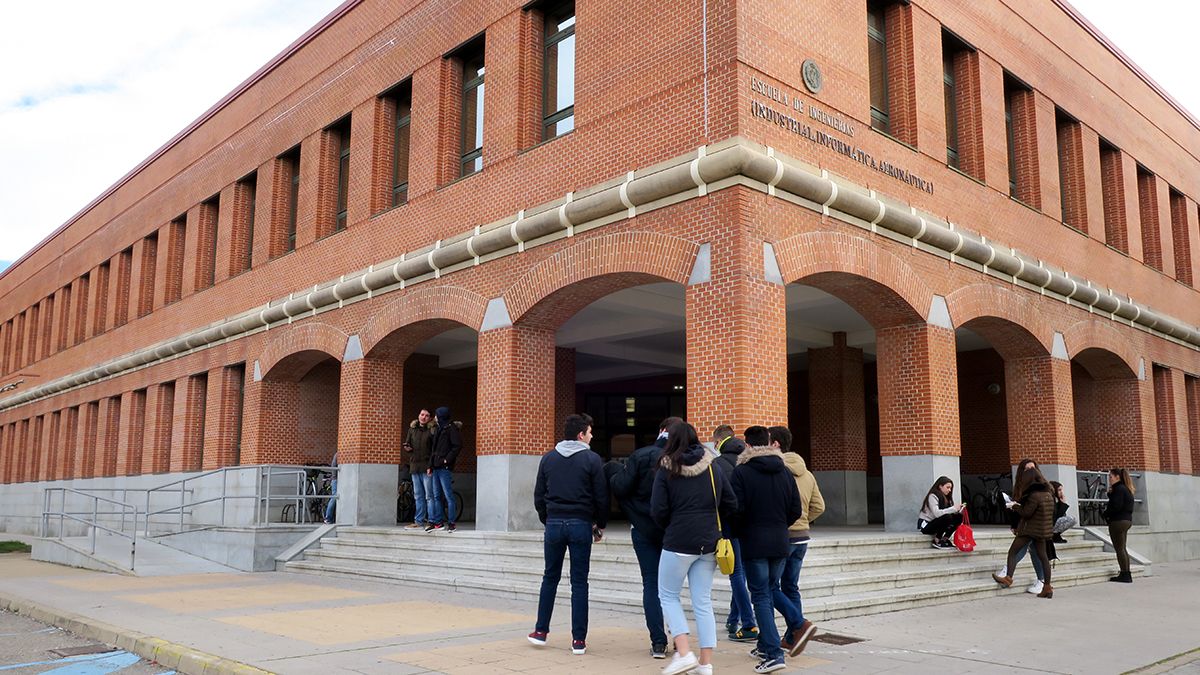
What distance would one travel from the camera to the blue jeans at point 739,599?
25.1 feet

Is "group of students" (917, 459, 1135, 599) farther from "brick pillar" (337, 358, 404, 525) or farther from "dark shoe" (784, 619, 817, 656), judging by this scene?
"brick pillar" (337, 358, 404, 525)

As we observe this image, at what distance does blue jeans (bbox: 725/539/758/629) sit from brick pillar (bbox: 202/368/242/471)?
16166 mm

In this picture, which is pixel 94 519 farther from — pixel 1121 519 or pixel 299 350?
pixel 1121 519

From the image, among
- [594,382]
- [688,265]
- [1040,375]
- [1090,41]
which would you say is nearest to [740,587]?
[688,265]

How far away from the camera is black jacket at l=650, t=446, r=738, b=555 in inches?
259

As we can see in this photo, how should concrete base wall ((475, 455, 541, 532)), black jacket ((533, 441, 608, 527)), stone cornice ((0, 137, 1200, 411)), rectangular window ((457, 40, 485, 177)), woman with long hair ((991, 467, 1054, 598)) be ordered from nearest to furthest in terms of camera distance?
black jacket ((533, 441, 608, 527)) → woman with long hair ((991, 467, 1054, 598)) → stone cornice ((0, 137, 1200, 411)) → concrete base wall ((475, 455, 541, 532)) → rectangular window ((457, 40, 485, 177))

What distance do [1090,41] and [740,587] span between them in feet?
57.0

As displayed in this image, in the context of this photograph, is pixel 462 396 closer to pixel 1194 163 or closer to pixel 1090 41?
pixel 1090 41

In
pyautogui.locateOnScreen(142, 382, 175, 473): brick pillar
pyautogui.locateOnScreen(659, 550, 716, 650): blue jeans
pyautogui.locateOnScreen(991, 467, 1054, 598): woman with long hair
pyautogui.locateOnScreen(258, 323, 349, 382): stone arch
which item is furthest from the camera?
pyautogui.locateOnScreen(142, 382, 175, 473): brick pillar

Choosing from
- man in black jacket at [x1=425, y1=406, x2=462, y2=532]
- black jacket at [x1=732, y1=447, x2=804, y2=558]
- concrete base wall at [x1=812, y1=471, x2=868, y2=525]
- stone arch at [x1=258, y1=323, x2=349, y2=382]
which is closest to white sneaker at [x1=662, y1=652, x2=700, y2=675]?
black jacket at [x1=732, y1=447, x2=804, y2=558]

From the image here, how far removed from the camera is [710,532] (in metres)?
6.61

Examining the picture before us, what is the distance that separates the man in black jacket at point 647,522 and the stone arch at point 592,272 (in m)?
4.92

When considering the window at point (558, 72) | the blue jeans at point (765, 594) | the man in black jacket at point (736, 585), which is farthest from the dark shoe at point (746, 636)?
the window at point (558, 72)

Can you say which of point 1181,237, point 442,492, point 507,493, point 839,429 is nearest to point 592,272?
point 507,493
